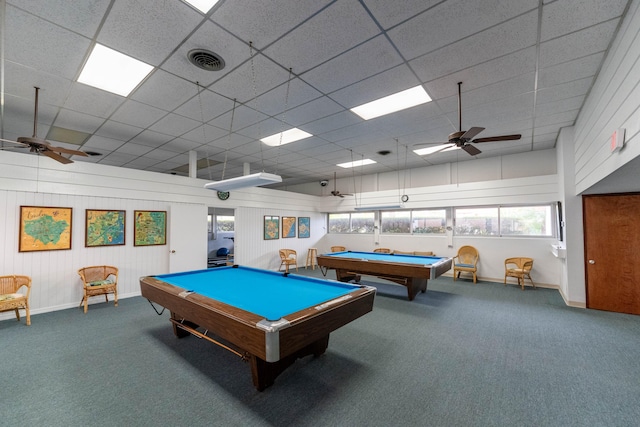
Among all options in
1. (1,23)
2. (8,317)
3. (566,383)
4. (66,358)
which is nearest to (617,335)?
(566,383)

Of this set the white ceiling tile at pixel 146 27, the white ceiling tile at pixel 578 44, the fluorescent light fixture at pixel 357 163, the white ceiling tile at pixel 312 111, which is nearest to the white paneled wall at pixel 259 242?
the fluorescent light fixture at pixel 357 163

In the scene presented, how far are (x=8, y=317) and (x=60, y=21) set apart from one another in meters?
4.52

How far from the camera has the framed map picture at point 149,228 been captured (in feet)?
18.2

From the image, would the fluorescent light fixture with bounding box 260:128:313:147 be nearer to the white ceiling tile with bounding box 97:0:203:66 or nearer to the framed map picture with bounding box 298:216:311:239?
the white ceiling tile with bounding box 97:0:203:66

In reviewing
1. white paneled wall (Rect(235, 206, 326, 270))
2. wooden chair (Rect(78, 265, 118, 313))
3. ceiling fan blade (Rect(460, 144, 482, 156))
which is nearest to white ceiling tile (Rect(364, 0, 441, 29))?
ceiling fan blade (Rect(460, 144, 482, 156))

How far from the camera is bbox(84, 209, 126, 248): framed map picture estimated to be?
16.3 feet

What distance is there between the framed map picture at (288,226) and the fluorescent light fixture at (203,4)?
6717 millimetres

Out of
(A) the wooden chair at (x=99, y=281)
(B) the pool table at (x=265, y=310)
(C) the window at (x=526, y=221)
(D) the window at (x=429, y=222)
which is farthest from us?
(D) the window at (x=429, y=222)

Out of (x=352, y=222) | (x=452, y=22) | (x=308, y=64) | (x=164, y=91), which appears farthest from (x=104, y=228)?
(x=352, y=222)

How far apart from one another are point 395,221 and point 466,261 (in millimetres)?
2290

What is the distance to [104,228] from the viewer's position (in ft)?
16.9

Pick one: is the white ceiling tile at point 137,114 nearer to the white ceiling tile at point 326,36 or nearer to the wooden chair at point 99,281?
the white ceiling tile at point 326,36

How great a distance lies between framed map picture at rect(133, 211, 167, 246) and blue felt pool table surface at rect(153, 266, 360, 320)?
236 centimetres

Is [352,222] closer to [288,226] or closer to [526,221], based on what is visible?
[288,226]
